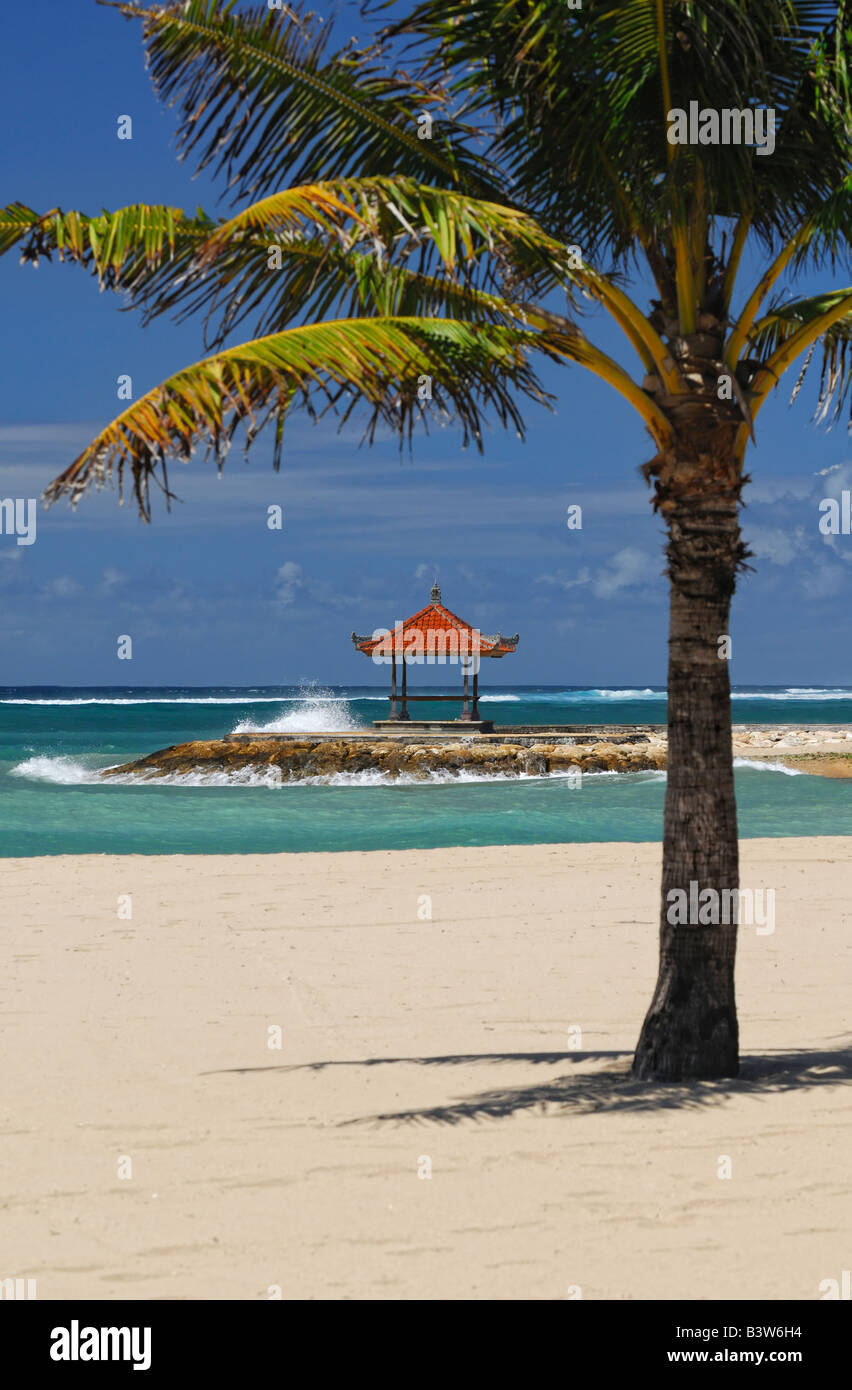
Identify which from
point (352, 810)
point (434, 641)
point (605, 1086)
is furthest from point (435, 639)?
point (605, 1086)

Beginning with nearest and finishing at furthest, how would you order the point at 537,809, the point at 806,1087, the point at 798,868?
the point at 806,1087
the point at 798,868
the point at 537,809

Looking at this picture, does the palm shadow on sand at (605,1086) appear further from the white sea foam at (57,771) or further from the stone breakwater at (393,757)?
the white sea foam at (57,771)

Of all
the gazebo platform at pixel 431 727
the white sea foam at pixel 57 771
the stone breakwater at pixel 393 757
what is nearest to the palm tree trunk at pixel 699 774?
the stone breakwater at pixel 393 757

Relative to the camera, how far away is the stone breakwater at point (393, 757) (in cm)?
3569

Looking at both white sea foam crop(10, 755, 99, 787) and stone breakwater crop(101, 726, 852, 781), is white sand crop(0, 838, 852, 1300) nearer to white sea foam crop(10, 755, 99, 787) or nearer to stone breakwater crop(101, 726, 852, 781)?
stone breakwater crop(101, 726, 852, 781)

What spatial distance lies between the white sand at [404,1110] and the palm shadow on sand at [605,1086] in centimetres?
3

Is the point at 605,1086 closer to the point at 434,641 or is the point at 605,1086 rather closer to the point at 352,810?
the point at 352,810

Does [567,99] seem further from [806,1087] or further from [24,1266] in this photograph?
[24,1266]

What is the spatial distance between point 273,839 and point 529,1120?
56.0 ft

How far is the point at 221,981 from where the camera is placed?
9.68 m

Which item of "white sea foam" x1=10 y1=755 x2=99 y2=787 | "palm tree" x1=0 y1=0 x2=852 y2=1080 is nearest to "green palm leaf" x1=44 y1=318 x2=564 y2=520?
"palm tree" x1=0 y1=0 x2=852 y2=1080

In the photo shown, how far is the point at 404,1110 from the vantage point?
20.9 ft

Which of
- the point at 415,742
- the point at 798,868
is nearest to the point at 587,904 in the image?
the point at 798,868

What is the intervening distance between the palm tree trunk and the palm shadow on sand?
285 mm
